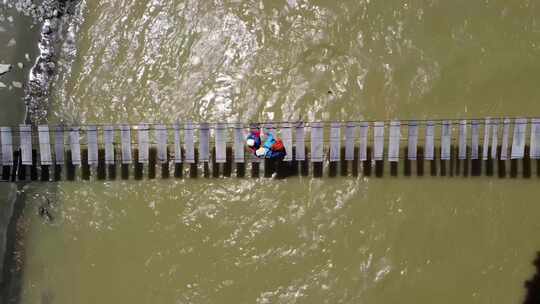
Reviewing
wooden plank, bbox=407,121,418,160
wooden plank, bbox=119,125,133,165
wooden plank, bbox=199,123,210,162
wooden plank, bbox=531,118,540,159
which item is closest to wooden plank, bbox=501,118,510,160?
wooden plank, bbox=531,118,540,159

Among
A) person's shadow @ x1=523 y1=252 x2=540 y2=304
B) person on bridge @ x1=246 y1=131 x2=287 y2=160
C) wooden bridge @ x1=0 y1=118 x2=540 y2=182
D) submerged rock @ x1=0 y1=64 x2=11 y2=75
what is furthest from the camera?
submerged rock @ x1=0 y1=64 x2=11 y2=75

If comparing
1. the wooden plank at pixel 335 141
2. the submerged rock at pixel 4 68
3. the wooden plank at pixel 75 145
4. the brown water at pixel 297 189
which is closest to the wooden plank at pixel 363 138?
the wooden plank at pixel 335 141

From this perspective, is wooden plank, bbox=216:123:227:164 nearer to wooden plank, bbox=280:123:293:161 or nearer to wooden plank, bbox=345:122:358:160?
wooden plank, bbox=280:123:293:161

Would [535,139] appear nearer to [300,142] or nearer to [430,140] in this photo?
[430,140]

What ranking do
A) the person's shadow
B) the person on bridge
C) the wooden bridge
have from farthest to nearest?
the person's shadow → the wooden bridge → the person on bridge

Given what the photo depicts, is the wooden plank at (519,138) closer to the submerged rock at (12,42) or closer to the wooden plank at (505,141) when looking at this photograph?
the wooden plank at (505,141)

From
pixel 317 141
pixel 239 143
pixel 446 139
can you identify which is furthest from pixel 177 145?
pixel 446 139

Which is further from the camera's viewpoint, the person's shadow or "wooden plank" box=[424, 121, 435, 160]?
the person's shadow
